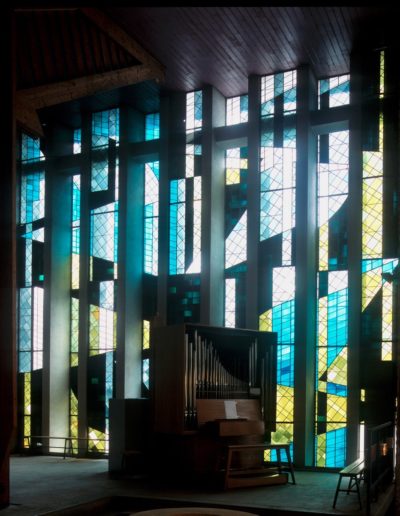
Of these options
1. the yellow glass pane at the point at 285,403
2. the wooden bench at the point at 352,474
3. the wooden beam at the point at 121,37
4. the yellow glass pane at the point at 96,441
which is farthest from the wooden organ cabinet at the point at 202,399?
the wooden beam at the point at 121,37

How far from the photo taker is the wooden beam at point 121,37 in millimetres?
9393

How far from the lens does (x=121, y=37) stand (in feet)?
34.0

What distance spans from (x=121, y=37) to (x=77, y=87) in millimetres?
1268

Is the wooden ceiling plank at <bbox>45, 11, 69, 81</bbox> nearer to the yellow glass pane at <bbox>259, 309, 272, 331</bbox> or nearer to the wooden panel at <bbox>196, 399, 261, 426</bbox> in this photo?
the wooden panel at <bbox>196, 399, 261, 426</bbox>

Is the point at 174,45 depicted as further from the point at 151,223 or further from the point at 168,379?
the point at 168,379

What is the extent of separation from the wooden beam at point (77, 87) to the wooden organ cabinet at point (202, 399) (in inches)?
138

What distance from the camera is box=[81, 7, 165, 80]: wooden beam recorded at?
9.39 m

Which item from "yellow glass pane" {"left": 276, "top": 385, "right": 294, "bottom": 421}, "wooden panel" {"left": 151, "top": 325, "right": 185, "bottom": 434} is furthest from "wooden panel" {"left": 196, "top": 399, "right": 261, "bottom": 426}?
"yellow glass pane" {"left": 276, "top": 385, "right": 294, "bottom": 421}

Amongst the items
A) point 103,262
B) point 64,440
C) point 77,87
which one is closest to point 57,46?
point 77,87

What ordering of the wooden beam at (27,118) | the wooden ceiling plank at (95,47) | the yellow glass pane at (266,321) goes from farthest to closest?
the yellow glass pane at (266,321)
the wooden ceiling plank at (95,47)
the wooden beam at (27,118)

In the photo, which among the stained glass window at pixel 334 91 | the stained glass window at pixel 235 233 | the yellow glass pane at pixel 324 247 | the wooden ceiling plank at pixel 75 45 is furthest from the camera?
the stained glass window at pixel 235 233

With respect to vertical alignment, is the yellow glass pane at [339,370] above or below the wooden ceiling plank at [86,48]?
below

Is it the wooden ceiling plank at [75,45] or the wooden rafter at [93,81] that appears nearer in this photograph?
the wooden rafter at [93,81]

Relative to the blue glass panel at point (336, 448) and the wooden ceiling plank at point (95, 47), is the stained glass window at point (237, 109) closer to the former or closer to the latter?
the wooden ceiling plank at point (95, 47)
